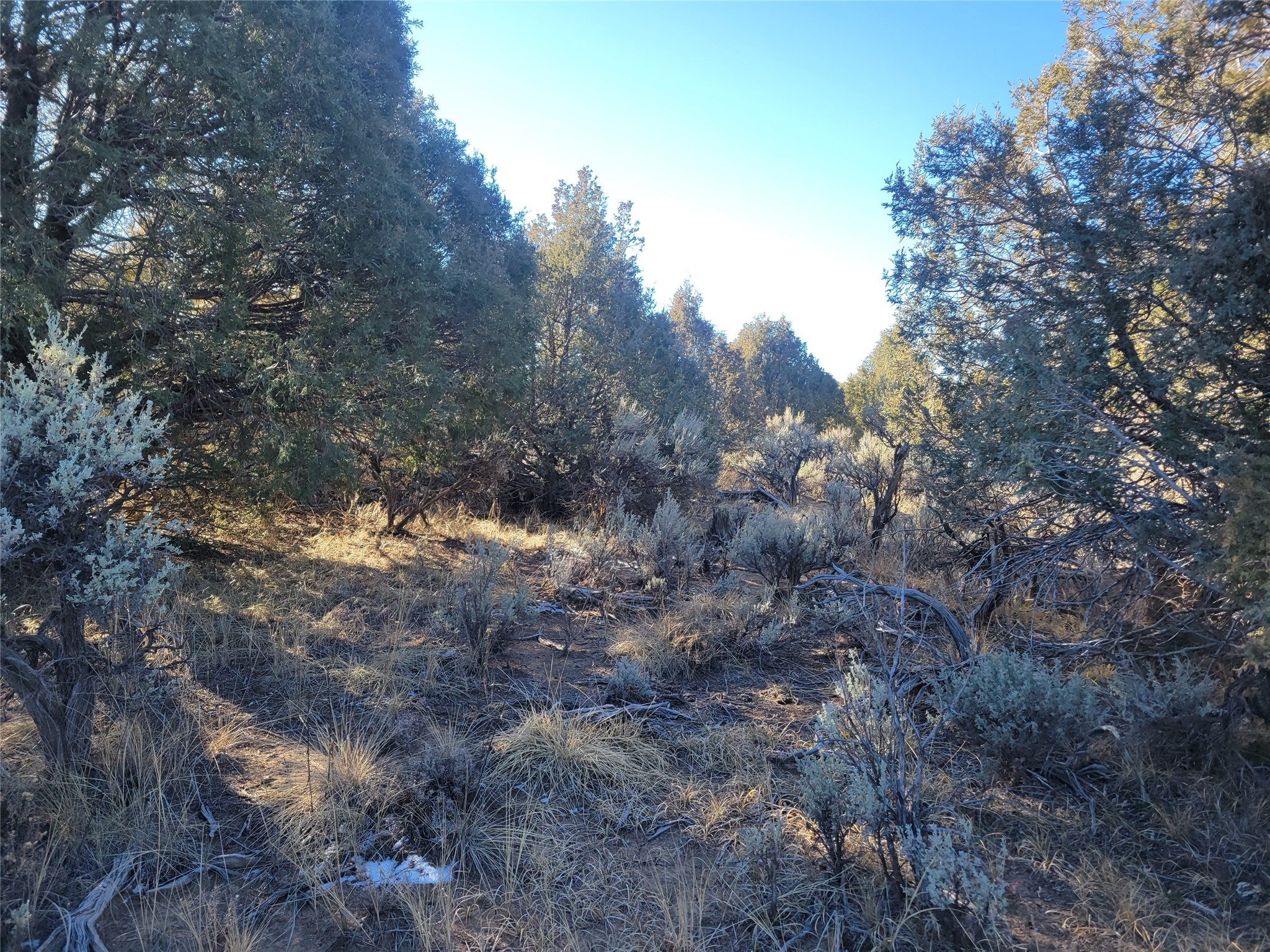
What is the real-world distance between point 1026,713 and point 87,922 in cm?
401

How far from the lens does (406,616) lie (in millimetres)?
5598

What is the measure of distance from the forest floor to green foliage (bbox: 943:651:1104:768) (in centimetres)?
19

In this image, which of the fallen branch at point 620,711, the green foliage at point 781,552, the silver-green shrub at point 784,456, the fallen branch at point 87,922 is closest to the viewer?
the fallen branch at point 87,922

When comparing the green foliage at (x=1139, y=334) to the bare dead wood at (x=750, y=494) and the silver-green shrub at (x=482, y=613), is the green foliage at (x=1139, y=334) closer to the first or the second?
the silver-green shrub at (x=482, y=613)

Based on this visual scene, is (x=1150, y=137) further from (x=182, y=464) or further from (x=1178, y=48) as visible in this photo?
(x=182, y=464)

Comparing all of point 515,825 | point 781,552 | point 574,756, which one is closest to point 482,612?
point 574,756

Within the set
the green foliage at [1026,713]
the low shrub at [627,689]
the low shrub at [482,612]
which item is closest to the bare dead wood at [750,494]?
the low shrub at [482,612]

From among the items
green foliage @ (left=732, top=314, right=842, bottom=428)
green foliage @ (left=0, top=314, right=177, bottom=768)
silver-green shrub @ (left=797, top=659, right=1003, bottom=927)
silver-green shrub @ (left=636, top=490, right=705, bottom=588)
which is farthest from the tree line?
green foliage @ (left=732, top=314, right=842, bottom=428)

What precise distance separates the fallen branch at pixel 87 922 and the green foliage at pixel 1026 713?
11.4 ft

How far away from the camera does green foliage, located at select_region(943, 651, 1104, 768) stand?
3227 mm

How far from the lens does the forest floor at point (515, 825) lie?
241 centimetres

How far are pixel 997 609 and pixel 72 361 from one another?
6360mm

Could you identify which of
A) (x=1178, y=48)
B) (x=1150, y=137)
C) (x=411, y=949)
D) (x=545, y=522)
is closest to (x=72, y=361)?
(x=411, y=949)

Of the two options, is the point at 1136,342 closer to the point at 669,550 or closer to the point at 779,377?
the point at 669,550
